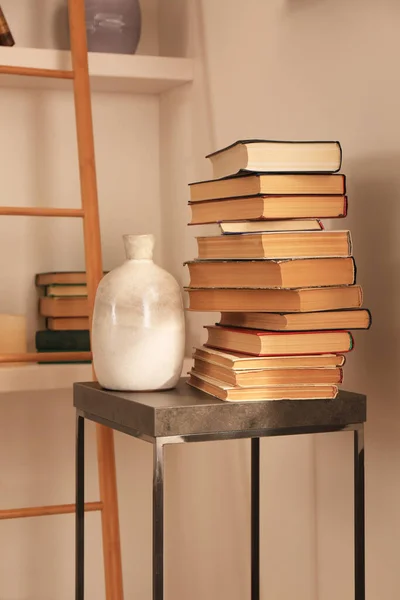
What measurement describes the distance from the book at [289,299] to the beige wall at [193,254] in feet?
0.45

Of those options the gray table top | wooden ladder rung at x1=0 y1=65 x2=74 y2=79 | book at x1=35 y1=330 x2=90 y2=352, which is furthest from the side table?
wooden ladder rung at x1=0 y1=65 x2=74 y2=79

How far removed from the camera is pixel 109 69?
238 cm

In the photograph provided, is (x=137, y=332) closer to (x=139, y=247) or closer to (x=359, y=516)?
(x=139, y=247)

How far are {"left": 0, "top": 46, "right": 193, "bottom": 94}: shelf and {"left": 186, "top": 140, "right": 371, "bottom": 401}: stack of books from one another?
0.90 meters

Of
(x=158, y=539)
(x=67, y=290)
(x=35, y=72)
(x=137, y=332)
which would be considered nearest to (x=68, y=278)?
(x=67, y=290)

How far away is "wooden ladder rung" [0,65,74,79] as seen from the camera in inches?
89.0

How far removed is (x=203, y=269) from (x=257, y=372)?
0.25 meters

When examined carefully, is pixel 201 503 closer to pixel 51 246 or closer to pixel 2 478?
pixel 2 478

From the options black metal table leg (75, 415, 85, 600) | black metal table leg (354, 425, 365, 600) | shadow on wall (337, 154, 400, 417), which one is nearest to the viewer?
black metal table leg (354, 425, 365, 600)

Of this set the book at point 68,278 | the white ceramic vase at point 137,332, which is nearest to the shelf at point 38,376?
the book at point 68,278

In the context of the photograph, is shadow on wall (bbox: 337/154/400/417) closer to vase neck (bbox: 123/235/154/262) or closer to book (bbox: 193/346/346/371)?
book (bbox: 193/346/346/371)

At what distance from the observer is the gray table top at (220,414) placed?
146 centimetres

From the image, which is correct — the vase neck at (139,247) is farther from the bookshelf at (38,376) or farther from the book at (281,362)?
the bookshelf at (38,376)

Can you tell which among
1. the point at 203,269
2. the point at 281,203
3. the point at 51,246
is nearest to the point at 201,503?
the point at 51,246
